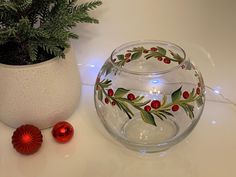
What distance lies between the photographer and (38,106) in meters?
0.55

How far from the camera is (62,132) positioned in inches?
21.3

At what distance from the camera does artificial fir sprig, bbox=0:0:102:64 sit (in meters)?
0.51

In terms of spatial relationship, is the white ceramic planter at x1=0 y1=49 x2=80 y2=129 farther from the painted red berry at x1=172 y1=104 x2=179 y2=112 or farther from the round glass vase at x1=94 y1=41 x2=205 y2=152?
the painted red berry at x1=172 y1=104 x2=179 y2=112

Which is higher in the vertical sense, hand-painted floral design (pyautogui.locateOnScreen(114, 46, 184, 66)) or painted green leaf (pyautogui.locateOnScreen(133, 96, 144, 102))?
hand-painted floral design (pyautogui.locateOnScreen(114, 46, 184, 66))

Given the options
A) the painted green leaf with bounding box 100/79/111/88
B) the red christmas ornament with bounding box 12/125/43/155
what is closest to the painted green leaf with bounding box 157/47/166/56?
the painted green leaf with bounding box 100/79/111/88

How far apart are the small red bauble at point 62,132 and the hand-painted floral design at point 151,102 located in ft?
0.25

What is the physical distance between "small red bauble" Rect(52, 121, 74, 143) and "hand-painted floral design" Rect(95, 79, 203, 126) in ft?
0.25

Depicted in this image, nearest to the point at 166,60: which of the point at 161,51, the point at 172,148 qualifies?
the point at 161,51

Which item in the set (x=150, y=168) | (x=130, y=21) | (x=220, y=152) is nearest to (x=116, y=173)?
(x=150, y=168)

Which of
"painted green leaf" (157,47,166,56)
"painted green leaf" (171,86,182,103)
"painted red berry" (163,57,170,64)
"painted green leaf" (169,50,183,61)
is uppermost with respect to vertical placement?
"painted green leaf" (169,50,183,61)

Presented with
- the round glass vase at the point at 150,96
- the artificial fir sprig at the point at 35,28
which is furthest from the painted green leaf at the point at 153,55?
the artificial fir sprig at the point at 35,28

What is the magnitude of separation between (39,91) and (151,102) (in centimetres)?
18

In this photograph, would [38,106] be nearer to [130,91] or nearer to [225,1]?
[130,91]

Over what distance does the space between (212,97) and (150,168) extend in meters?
0.21
